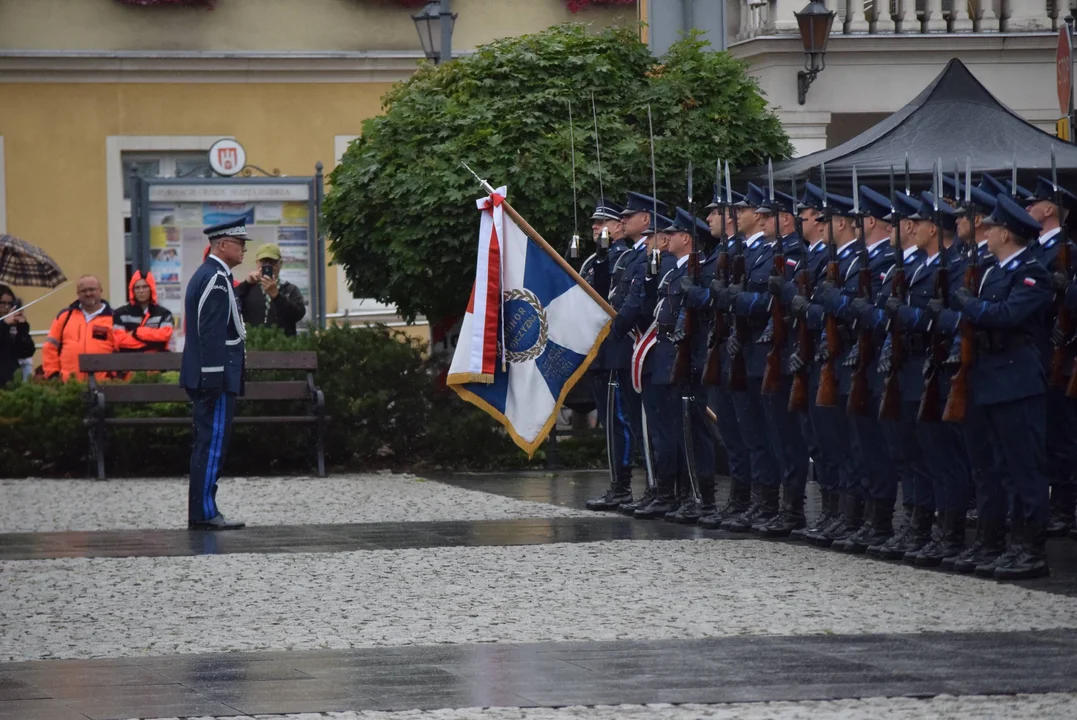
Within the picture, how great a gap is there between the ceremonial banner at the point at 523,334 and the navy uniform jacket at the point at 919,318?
320 centimetres

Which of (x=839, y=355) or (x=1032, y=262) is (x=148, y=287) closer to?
(x=839, y=355)

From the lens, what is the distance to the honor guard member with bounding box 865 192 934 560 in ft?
33.9

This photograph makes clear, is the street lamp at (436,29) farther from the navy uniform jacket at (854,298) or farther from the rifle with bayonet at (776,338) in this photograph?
the navy uniform jacket at (854,298)

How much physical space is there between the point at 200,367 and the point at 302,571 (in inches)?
104

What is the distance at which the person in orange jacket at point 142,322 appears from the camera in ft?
56.9

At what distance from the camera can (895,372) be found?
1029 cm

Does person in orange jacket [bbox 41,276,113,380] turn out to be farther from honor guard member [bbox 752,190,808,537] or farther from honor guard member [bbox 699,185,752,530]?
honor guard member [bbox 752,190,808,537]

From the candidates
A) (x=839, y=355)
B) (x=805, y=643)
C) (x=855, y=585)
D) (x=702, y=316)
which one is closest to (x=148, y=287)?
(x=702, y=316)

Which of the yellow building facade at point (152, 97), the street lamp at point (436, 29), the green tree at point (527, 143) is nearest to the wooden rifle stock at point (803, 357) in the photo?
the green tree at point (527, 143)

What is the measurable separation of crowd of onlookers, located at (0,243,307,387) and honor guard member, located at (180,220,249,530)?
4690mm

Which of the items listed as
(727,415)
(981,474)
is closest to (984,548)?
(981,474)

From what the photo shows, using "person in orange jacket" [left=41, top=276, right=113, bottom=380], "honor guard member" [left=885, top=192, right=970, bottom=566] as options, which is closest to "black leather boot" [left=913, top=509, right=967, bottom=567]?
"honor guard member" [left=885, top=192, right=970, bottom=566]

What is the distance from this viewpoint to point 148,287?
57.5 ft

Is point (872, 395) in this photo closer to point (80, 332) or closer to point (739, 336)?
point (739, 336)
